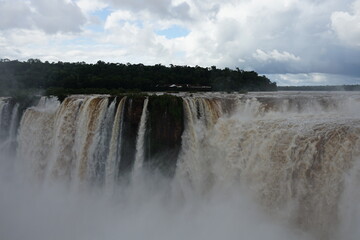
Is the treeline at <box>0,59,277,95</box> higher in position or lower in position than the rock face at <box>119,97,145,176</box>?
higher

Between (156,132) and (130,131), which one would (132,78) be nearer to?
(130,131)

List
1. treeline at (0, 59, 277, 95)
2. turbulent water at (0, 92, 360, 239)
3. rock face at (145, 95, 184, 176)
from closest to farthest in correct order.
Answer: turbulent water at (0, 92, 360, 239), rock face at (145, 95, 184, 176), treeline at (0, 59, 277, 95)

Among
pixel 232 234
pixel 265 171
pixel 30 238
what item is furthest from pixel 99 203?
pixel 265 171

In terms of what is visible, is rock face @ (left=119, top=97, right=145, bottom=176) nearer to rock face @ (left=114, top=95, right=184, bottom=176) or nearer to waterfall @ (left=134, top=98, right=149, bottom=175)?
rock face @ (left=114, top=95, right=184, bottom=176)

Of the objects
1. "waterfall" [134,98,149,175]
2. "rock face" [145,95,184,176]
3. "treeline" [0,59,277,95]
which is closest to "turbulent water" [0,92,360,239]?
"waterfall" [134,98,149,175]

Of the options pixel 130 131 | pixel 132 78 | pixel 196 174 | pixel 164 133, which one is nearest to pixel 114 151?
pixel 130 131

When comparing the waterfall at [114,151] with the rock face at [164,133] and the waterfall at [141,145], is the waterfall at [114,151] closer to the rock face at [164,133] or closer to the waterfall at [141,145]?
the waterfall at [141,145]

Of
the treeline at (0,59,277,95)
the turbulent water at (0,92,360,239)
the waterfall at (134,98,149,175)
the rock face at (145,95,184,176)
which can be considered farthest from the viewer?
the treeline at (0,59,277,95)
